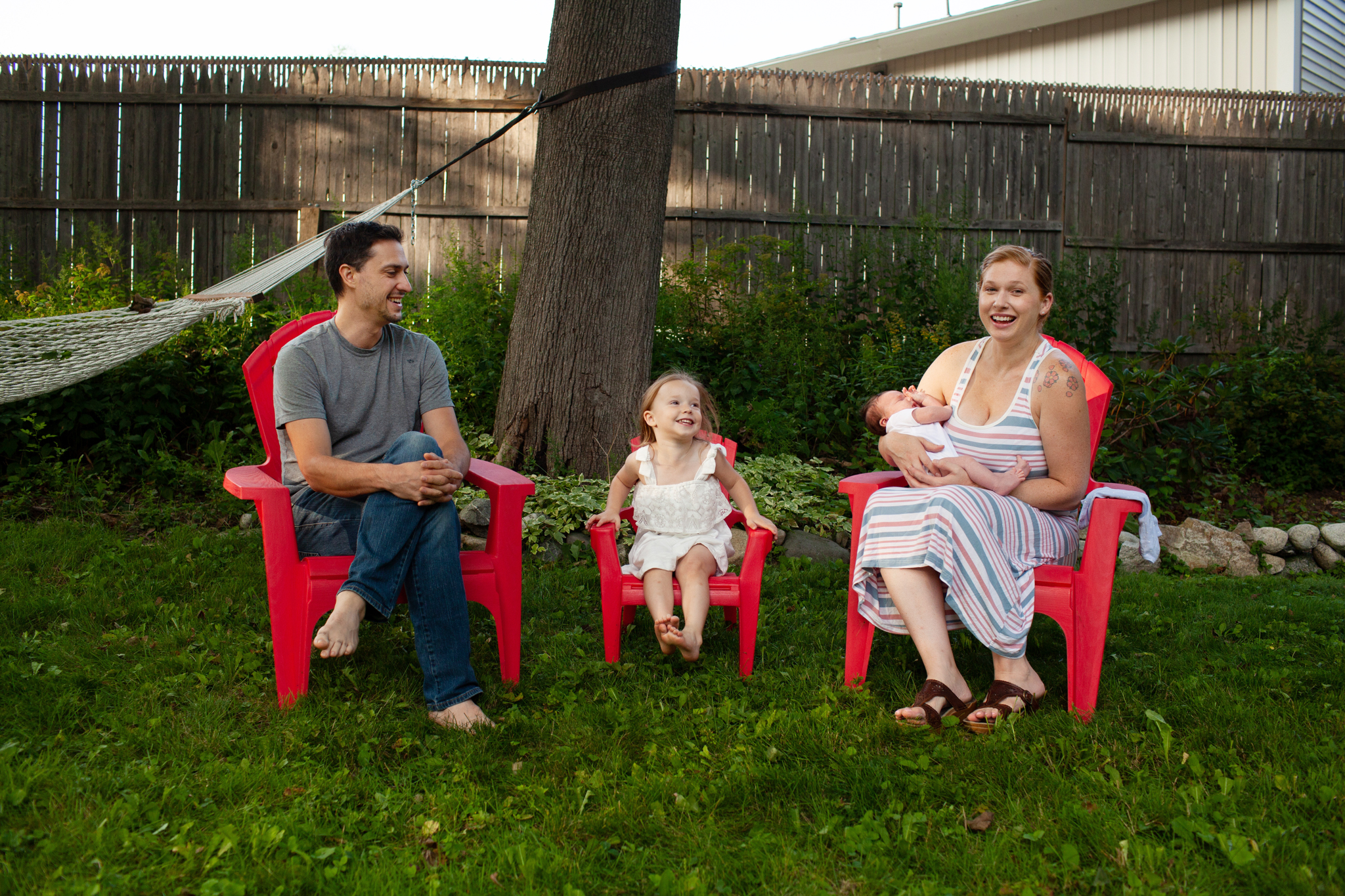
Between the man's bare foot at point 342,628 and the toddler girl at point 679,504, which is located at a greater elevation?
the toddler girl at point 679,504

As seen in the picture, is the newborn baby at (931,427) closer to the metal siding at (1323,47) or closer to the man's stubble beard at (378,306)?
the man's stubble beard at (378,306)

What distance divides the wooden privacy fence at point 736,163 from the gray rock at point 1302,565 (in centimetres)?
229

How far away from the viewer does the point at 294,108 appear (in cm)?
668

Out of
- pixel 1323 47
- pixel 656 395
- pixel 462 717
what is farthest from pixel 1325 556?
pixel 1323 47

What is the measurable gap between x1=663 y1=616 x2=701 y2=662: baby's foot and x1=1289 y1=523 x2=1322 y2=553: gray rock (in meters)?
3.32

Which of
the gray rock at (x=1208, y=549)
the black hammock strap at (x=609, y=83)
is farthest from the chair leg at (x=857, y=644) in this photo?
the black hammock strap at (x=609, y=83)

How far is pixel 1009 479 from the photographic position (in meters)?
2.34

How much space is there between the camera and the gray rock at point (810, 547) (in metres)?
3.83

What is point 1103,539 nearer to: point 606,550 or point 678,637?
point 678,637

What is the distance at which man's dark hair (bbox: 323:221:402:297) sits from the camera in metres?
2.44

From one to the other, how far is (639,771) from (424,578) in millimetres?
720

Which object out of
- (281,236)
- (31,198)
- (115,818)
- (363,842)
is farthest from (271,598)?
(31,198)

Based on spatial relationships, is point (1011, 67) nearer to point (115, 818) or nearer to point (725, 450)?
point (725, 450)

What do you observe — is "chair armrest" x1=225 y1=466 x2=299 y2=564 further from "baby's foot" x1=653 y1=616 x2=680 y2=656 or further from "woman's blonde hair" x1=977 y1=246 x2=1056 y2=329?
"woman's blonde hair" x1=977 y1=246 x2=1056 y2=329
